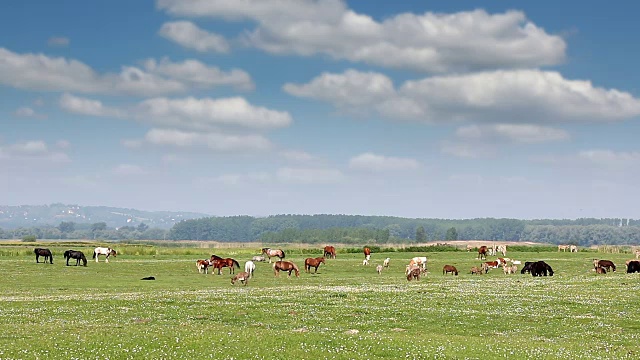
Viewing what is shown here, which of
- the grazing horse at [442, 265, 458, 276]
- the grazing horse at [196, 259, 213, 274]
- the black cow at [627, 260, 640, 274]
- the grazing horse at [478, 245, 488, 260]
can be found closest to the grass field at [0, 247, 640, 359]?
the grazing horse at [196, 259, 213, 274]

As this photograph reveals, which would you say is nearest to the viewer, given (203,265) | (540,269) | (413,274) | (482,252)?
(413,274)

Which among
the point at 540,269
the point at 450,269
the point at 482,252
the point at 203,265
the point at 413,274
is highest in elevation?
the point at 482,252

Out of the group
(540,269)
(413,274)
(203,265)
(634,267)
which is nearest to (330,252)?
(203,265)

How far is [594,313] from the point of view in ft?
104

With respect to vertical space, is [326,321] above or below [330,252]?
above

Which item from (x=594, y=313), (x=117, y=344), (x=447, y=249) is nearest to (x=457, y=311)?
(x=594, y=313)

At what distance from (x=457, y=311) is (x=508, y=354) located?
1154 cm

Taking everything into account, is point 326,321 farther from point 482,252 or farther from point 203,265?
point 482,252

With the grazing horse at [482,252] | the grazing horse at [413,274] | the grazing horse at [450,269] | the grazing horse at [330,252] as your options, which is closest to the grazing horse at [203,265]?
the grazing horse at [413,274]

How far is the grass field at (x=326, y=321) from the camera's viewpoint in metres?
21.2

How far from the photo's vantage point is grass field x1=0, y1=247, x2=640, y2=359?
21156 millimetres

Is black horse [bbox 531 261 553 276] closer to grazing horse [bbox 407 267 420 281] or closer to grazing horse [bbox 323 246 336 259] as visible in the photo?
grazing horse [bbox 407 267 420 281]

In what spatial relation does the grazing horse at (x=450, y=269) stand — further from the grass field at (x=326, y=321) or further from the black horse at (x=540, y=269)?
the grass field at (x=326, y=321)

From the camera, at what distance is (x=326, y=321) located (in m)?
29.0
